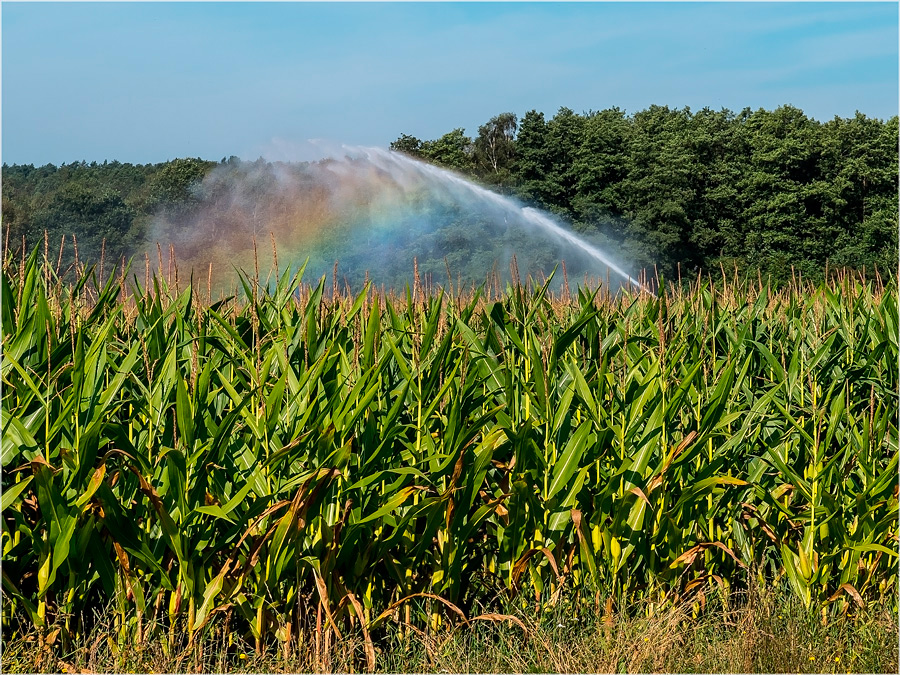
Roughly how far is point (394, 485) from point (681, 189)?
29.2 m

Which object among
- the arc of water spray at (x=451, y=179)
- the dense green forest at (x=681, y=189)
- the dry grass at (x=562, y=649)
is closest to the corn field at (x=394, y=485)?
the dry grass at (x=562, y=649)

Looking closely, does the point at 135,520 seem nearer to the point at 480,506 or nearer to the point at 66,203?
the point at 480,506

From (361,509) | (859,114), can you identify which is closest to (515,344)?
(361,509)

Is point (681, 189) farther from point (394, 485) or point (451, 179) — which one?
point (394, 485)

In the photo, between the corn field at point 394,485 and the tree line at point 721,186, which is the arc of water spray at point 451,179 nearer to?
the tree line at point 721,186

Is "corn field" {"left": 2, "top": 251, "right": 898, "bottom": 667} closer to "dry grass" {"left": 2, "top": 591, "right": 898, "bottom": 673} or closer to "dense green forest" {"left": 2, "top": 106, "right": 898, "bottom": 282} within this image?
"dry grass" {"left": 2, "top": 591, "right": 898, "bottom": 673}

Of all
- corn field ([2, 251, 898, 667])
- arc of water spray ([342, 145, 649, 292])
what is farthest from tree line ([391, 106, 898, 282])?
corn field ([2, 251, 898, 667])

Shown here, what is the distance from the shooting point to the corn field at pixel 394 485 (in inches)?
122

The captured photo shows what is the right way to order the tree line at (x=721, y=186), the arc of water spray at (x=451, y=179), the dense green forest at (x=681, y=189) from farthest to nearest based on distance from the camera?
1. the tree line at (x=721, y=186)
2. the dense green forest at (x=681, y=189)
3. the arc of water spray at (x=451, y=179)

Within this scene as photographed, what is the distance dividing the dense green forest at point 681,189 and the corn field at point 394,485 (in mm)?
24051

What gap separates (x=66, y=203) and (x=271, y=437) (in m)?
25.9

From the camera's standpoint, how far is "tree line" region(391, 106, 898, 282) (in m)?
29.0

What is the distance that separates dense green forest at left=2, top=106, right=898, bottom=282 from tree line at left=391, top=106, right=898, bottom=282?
0.17ft

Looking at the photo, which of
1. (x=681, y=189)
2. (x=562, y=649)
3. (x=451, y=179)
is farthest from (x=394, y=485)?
(x=681, y=189)
